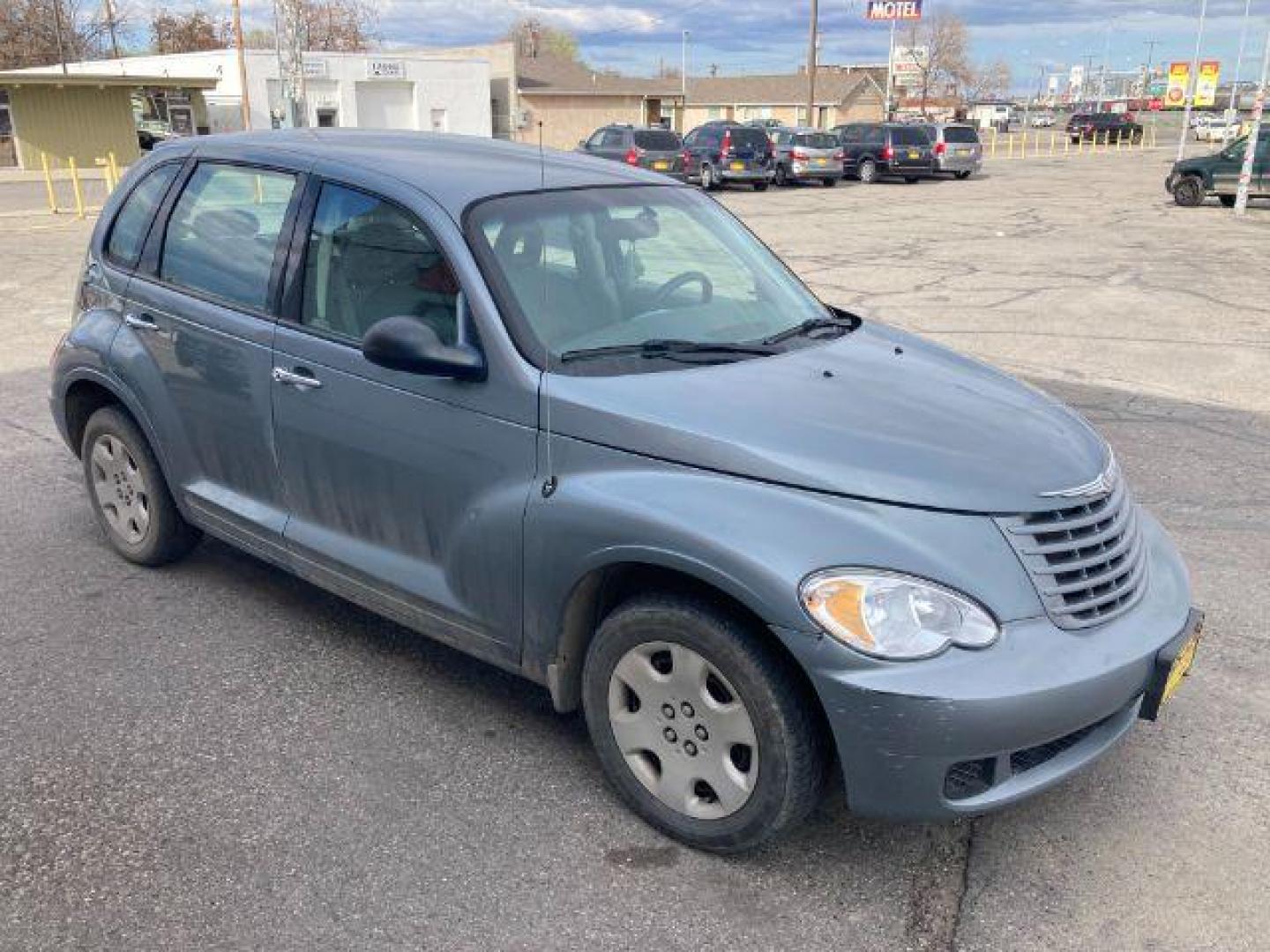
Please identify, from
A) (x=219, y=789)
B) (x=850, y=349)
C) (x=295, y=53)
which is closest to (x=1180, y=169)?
(x=295, y=53)

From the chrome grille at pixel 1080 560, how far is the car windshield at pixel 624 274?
1135 mm

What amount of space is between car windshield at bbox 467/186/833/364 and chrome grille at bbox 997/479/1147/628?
1135 mm

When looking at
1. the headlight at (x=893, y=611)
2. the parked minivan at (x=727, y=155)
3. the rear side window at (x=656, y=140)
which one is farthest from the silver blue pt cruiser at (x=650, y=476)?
the parked minivan at (x=727, y=155)

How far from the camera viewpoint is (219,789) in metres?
3.21

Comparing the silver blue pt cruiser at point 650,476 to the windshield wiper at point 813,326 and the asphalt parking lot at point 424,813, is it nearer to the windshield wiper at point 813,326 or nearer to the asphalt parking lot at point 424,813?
the windshield wiper at point 813,326

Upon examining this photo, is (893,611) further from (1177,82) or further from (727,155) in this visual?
(1177,82)

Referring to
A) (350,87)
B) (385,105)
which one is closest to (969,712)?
(350,87)

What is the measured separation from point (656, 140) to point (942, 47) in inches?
4174

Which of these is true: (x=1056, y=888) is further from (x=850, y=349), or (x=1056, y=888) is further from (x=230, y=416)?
(x=230, y=416)

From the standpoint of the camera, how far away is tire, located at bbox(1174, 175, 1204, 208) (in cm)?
2420

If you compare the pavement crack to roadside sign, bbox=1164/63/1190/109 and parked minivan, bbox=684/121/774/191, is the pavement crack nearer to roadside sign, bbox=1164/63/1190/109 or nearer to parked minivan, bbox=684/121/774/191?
parked minivan, bbox=684/121/774/191

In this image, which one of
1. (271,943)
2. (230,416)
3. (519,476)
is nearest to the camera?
(271,943)

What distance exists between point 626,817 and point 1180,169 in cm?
2584

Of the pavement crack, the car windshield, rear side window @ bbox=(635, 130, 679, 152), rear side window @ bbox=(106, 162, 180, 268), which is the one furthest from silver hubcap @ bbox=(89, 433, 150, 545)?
rear side window @ bbox=(635, 130, 679, 152)
